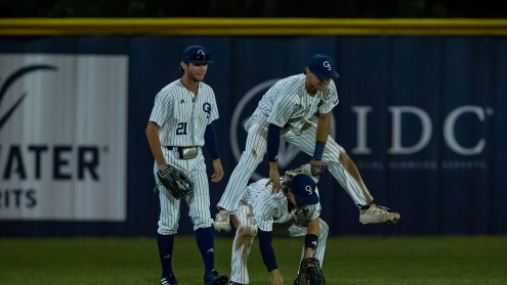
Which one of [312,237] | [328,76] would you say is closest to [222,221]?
[312,237]

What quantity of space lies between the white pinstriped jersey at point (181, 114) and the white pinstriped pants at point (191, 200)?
13 centimetres

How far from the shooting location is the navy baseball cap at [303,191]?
10.3m

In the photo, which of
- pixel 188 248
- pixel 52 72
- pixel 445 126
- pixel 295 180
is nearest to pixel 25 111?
pixel 52 72

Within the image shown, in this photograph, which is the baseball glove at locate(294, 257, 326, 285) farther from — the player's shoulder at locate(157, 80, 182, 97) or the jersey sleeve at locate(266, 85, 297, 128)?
the player's shoulder at locate(157, 80, 182, 97)

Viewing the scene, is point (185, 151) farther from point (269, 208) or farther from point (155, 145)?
point (269, 208)

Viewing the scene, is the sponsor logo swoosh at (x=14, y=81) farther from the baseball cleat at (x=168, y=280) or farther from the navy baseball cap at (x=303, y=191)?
the navy baseball cap at (x=303, y=191)

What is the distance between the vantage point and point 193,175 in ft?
36.1

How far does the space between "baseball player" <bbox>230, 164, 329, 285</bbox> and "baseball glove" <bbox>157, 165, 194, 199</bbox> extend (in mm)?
456

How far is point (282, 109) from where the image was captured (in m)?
11.1

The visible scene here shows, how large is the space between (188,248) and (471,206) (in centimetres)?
322

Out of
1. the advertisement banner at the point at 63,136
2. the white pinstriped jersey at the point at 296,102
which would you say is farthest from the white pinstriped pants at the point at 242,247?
the advertisement banner at the point at 63,136
